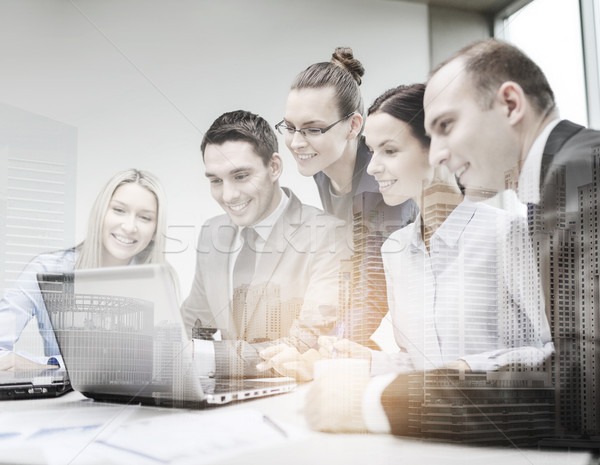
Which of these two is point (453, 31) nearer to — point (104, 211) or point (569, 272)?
point (569, 272)

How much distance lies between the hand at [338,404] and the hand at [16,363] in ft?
2.74

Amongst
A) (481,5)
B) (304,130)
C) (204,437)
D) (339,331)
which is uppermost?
(481,5)

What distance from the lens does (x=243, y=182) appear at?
1803 millimetres

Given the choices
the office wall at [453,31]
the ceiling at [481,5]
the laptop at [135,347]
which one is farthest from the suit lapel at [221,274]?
the ceiling at [481,5]

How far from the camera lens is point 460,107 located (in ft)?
5.35

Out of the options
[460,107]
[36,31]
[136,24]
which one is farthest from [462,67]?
[36,31]

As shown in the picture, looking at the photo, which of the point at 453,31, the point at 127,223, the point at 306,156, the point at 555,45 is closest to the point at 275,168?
the point at 306,156

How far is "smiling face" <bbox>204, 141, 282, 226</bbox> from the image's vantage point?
1.79 meters

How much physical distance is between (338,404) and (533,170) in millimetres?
800

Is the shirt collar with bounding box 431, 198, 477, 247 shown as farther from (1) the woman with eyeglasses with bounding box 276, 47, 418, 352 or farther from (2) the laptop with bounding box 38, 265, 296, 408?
(2) the laptop with bounding box 38, 265, 296, 408

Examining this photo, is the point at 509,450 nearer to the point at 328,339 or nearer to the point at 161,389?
the point at 328,339

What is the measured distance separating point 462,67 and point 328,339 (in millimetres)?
819

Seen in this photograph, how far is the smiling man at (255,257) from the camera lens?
5.57 ft

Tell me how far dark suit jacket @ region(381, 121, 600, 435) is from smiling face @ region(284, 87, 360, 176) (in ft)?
1.83
